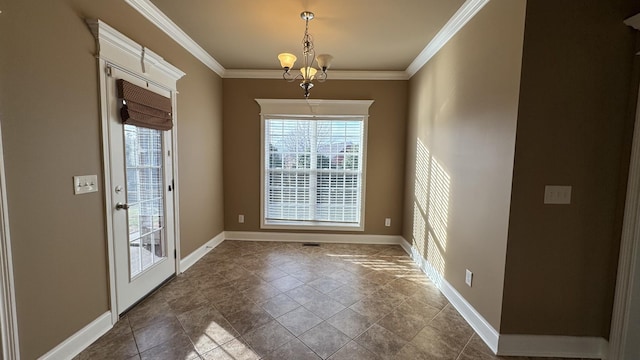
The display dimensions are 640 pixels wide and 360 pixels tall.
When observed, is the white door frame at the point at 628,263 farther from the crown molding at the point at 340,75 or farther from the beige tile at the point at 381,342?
the crown molding at the point at 340,75

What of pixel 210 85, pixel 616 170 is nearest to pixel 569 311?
pixel 616 170

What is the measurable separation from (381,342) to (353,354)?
0.86ft

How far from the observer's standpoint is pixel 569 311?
1852mm

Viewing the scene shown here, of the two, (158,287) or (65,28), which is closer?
(65,28)

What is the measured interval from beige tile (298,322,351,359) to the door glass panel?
5.37 ft

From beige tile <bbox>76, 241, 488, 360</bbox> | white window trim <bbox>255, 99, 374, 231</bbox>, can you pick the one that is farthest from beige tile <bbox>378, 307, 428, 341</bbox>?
white window trim <bbox>255, 99, 374, 231</bbox>

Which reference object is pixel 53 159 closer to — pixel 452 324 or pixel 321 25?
pixel 321 25

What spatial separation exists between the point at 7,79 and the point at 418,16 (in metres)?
3.00

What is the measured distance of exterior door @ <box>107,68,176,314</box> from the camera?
6.88 feet

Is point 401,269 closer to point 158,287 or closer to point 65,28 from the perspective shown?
point 158,287

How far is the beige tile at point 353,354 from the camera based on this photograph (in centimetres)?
180

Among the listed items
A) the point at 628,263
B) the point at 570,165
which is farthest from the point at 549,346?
the point at 570,165

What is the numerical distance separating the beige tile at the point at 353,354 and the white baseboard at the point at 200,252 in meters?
2.14

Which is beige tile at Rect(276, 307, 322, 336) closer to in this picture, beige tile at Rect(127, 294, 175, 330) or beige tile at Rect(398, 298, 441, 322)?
beige tile at Rect(398, 298, 441, 322)
